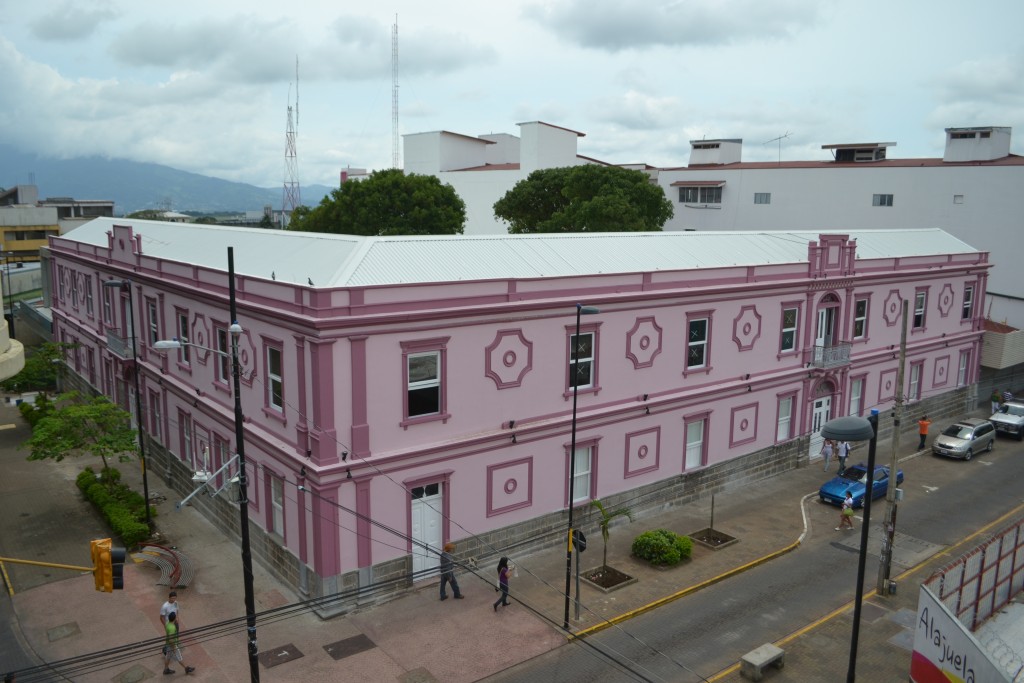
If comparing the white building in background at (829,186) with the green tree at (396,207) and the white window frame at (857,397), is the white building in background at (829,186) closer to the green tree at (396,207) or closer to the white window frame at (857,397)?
the white window frame at (857,397)

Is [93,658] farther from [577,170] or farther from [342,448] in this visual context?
[577,170]

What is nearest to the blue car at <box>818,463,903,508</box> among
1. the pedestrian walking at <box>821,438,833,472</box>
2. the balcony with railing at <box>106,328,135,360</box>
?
the pedestrian walking at <box>821,438,833,472</box>

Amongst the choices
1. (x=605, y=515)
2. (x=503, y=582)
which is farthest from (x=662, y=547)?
(x=503, y=582)

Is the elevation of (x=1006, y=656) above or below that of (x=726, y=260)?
below

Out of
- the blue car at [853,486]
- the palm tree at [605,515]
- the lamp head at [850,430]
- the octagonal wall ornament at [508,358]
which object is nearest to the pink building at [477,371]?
the octagonal wall ornament at [508,358]

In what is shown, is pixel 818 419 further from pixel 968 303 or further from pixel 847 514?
pixel 968 303

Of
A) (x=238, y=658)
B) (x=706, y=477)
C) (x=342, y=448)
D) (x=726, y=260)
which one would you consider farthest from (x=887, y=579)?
(x=238, y=658)

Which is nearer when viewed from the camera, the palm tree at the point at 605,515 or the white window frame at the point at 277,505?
the white window frame at the point at 277,505

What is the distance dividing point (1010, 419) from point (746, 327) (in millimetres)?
18519

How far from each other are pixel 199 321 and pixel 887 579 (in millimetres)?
23737

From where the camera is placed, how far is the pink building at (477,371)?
2092 cm

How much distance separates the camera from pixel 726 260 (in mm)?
31109

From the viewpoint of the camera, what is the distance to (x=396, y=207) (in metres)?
55.3

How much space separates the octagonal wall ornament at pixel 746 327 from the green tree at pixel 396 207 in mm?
30183
